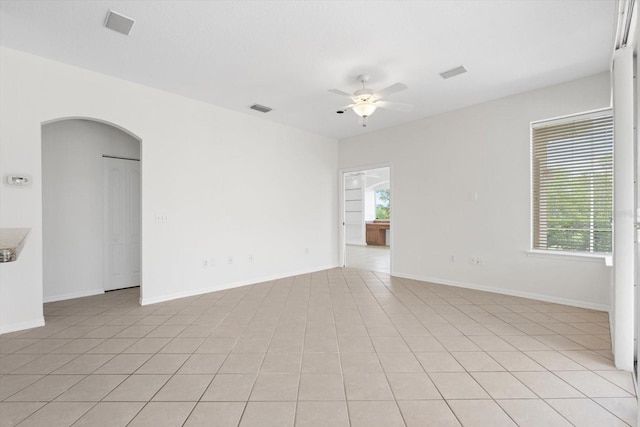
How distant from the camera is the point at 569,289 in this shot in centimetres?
378

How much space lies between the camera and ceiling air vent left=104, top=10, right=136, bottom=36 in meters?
2.52

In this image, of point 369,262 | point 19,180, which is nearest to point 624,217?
point 369,262

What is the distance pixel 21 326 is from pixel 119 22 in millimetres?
3143

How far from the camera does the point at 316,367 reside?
2.26 m

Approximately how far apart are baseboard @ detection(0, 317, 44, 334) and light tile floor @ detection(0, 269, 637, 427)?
111 mm

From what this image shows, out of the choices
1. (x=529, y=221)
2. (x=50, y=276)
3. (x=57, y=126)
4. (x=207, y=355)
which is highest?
(x=57, y=126)

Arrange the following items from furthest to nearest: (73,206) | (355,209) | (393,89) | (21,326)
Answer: (355,209)
(73,206)
(393,89)
(21,326)

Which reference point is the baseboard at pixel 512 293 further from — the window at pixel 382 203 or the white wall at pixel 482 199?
the window at pixel 382 203

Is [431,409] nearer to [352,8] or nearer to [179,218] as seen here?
[352,8]

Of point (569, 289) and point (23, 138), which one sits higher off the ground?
point (23, 138)

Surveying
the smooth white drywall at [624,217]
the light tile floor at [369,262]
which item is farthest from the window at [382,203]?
the smooth white drywall at [624,217]

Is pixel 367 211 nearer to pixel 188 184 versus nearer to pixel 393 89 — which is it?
pixel 188 184

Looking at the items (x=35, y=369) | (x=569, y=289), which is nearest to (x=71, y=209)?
(x=35, y=369)

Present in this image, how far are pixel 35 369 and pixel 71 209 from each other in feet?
8.78
